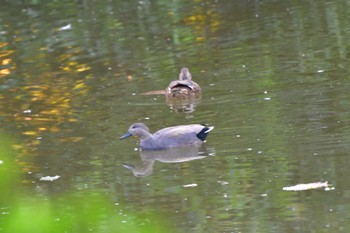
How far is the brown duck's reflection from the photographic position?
9.17m

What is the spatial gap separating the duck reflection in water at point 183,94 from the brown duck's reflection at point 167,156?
2.15 meters

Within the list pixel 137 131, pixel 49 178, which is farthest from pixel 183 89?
pixel 49 178

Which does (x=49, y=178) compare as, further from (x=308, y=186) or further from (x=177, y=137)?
(x=308, y=186)

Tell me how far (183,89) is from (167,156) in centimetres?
265

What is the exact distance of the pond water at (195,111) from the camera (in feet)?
24.8

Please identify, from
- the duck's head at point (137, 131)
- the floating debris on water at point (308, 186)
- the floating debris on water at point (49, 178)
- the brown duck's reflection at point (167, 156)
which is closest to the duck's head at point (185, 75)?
the duck's head at point (137, 131)

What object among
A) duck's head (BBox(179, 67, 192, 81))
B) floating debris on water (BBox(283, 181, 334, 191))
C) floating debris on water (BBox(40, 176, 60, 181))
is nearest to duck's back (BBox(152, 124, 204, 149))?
floating debris on water (BBox(40, 176, 60, 181))

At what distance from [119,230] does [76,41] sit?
1401 centimetres

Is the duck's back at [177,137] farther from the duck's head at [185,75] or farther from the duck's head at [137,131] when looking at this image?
the duck's head at [185,75]

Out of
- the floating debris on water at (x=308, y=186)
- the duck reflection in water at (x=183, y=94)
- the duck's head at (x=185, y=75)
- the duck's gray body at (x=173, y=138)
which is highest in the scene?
the floating debris on water at (x=308, y=186)

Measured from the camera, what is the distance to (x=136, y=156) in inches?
386

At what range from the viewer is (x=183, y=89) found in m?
12.3

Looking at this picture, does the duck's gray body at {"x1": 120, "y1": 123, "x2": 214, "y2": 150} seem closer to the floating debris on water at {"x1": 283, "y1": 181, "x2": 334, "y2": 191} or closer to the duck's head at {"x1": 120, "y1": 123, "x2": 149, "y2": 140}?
the duck's head at {"x1": 120, "y1": 123, "x2": 149, "y2": 140}

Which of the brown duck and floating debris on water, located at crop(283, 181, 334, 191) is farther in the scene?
the brown duck
